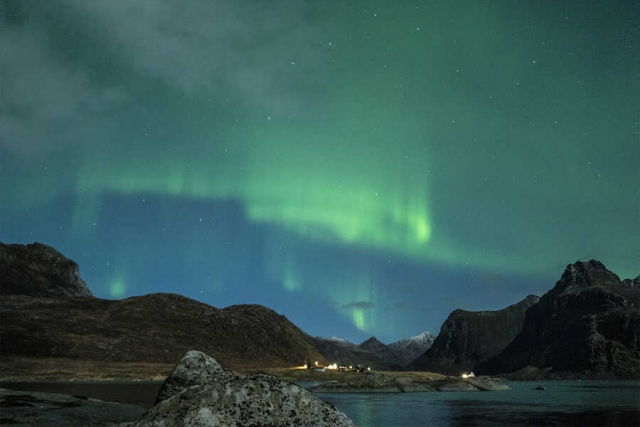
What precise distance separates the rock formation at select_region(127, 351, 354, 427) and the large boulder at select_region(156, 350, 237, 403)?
34.9 feet

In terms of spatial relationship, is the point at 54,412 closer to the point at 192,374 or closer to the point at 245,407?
the point at 192,374

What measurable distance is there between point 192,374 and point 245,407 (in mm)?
12118

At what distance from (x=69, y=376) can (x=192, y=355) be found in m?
180

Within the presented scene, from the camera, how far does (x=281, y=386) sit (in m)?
15.7

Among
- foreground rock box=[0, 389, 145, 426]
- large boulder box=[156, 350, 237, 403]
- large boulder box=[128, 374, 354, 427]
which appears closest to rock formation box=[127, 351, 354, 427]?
large boulder box=[128, 374, 354, 427]

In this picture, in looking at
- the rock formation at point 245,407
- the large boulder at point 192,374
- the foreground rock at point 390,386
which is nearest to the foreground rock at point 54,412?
the large boulder at point 192,374

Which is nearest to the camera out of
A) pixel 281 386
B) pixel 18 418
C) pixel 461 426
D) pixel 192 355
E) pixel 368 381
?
pixel 281 386

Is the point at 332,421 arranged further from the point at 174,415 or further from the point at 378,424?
the point at 378,424

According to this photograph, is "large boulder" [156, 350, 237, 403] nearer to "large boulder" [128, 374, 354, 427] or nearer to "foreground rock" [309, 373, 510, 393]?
"large boulder" [128, 374, 354, 427]

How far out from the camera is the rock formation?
14.6 m

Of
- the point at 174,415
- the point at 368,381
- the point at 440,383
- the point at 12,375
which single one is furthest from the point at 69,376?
the point at 174,415

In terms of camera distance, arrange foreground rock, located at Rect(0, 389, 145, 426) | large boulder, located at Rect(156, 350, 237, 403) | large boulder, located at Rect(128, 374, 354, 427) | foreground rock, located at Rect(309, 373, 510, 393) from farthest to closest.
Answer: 1. foreground rock, located at Rect(309, 373, 510, 393)
2. foreground rock, located at Rect(0, 389, 145, 426)
3. large boulder, located at Rect(156, 350, 237, 403)
4. large boulder, located at Rect(128, 374, 354, 427)

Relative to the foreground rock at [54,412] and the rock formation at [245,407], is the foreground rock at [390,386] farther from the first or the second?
the rock formation at [245,407]

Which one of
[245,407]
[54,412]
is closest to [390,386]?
[54,412]
